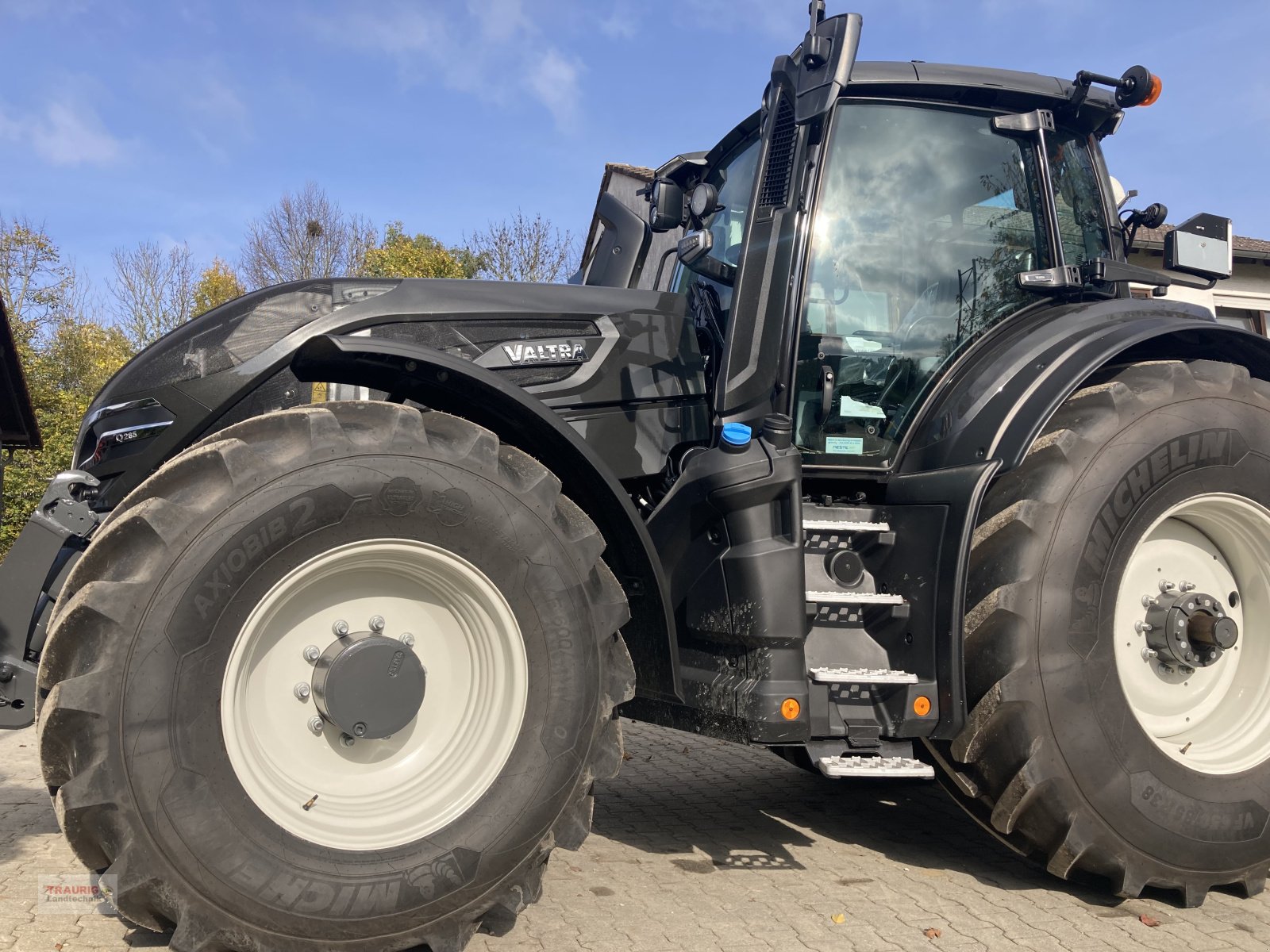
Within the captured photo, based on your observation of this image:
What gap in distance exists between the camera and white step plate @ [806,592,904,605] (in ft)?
11.3

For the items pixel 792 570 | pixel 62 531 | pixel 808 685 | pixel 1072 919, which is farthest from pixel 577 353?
pixel 1072 919

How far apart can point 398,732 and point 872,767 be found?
1449 millimetres

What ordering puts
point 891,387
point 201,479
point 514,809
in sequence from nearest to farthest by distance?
point 201,479 → point 514,809 → point 891,387

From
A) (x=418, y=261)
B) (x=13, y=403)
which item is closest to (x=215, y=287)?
(x=418, y=261)

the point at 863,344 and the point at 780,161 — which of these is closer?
the point at 780,161

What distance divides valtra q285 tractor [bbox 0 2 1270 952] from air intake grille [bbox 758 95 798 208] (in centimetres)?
2

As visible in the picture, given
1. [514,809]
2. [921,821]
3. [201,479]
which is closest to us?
[201,479]

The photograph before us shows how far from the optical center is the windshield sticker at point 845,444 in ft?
12.4

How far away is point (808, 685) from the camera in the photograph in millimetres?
3301

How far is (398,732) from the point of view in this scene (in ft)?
9.53

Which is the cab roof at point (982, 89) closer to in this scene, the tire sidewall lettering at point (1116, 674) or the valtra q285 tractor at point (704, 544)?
the valtra q285 tractor at point (704, 544)

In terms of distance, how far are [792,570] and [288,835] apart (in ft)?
5.30

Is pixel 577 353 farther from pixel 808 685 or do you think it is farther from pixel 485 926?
pixel 485 926

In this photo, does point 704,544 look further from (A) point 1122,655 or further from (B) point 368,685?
(A) point 1122,655
